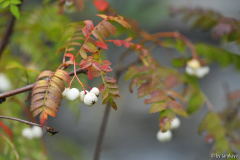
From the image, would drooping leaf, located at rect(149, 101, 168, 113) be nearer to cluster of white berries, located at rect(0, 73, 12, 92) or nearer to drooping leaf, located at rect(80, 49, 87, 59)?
drooping leaf, located at rect(80, 49, 87, 59)

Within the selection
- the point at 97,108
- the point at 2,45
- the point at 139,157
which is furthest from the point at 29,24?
the point at 97,108

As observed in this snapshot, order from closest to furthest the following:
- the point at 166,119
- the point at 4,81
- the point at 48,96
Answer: the point at 48,96, the point at 166,119, the point at 4,81

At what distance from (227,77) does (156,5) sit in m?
1.07

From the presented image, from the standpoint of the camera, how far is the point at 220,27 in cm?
86

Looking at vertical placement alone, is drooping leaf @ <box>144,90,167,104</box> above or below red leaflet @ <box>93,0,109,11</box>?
below

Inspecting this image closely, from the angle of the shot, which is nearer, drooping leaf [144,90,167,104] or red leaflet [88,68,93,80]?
red leaflet [88,68,93,80]

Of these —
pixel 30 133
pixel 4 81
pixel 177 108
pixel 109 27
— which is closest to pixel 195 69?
pixel 177 108

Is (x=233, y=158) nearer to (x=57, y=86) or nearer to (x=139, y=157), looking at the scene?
(x=57, y=86)

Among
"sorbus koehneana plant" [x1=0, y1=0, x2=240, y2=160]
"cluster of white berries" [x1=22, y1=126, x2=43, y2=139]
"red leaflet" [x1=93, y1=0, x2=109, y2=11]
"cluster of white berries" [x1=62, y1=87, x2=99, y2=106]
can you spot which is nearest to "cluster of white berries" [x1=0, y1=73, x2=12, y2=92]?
"sorbus koehneana plant" [x1=0, y1=0, x2=240, y2=160]

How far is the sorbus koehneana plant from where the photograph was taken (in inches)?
18.7

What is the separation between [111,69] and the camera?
498mm

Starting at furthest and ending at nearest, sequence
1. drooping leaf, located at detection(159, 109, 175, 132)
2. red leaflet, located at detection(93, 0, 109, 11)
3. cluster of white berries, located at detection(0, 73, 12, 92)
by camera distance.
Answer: cluster of white berries, located at detection(0, 73, 12, 92) → red leaflet, located at detection(93, 0, 109, 11) → drooping leaf, located at detection(159, 109, 175, 132)

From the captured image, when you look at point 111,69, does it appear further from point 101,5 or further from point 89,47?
point 101,5

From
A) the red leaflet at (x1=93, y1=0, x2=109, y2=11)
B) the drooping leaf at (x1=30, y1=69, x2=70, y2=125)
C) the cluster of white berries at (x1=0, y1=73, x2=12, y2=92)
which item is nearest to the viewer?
the drooping leaf at (x1=30, y1=69, x2=70, y2=125)
